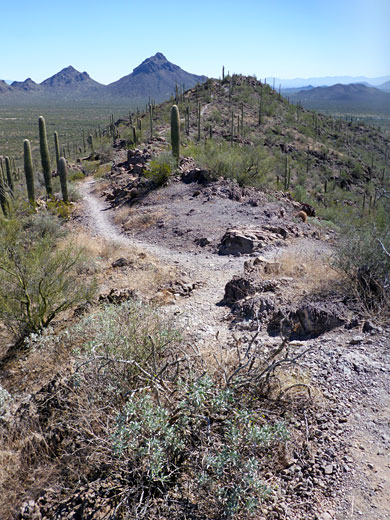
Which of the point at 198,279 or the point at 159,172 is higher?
the point at 159,172

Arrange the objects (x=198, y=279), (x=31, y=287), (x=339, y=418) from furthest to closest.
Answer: (x=198, y=279) < (x=31, y=287) < (x=339, y=418)

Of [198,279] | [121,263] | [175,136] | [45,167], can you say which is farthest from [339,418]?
[45,167]

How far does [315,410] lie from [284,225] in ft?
28.0

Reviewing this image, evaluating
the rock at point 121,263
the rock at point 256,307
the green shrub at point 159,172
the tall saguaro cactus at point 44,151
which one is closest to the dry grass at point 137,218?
the green shrub at point 159,172

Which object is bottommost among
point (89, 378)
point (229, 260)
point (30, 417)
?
point (229, 260)

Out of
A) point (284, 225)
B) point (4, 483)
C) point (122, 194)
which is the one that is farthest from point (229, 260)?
point (122, 194)

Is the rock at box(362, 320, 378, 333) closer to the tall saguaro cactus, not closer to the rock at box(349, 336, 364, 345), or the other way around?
the rock at box(349, 336, 364, 345)

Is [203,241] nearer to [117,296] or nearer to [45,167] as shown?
[117,296]

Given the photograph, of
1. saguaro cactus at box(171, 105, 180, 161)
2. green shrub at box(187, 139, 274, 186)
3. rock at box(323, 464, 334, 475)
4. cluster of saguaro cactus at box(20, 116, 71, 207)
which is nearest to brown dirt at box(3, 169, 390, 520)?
rock at box(323, 464, 334, 475)

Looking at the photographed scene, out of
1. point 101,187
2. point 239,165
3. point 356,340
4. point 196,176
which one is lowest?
point 101,187

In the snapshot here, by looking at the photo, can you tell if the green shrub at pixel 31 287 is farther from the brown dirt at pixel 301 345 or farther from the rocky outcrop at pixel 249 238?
the rocky outcrop at pixel 249 238

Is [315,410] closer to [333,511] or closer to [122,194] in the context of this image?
[333,511]

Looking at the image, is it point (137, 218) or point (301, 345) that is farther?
point (137, 218)

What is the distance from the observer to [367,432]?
3.42 m
